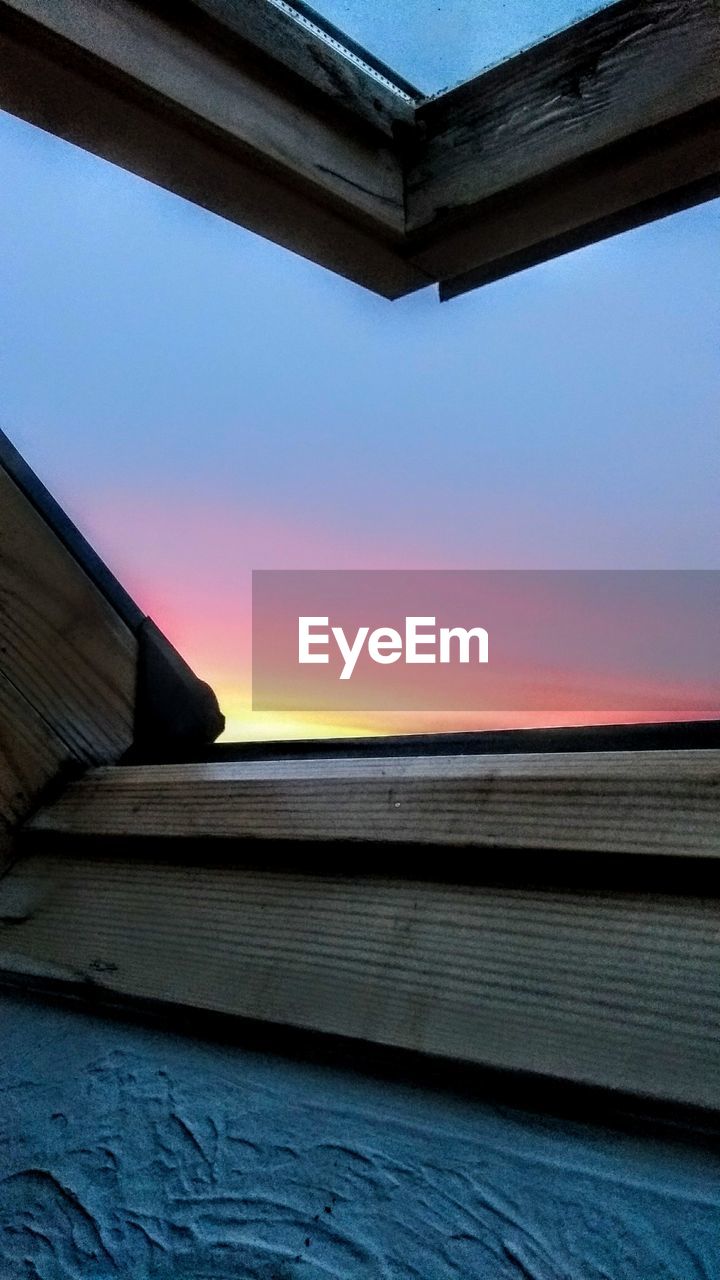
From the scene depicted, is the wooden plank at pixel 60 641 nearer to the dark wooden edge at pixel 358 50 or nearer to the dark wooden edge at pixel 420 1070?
the dark wooden edge at pixel 420 1070

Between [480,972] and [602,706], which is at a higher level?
[602,706]

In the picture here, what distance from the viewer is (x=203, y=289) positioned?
1.33m

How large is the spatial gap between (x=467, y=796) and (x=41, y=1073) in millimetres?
341

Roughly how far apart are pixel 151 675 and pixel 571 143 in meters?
0.67

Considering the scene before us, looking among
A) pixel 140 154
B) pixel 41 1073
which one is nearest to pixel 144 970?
pixel 41 1073

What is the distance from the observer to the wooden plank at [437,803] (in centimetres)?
48

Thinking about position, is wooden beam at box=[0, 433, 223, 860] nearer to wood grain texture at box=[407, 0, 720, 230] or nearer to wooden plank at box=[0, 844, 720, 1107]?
wooden plank at box=[0, 844, 720, 1107]

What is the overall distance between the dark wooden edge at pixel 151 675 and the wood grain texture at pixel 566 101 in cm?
48

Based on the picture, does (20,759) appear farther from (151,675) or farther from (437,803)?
(437,803)

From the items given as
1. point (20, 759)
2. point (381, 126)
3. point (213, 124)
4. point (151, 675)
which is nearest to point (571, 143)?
point (381, 126)

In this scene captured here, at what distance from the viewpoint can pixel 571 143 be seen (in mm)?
733

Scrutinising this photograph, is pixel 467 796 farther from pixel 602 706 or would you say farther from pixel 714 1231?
pixel 602 706

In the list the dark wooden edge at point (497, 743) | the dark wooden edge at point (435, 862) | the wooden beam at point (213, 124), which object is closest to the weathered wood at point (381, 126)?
the wooden beam at point (213, 124)

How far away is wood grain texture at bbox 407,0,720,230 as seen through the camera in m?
0.68
